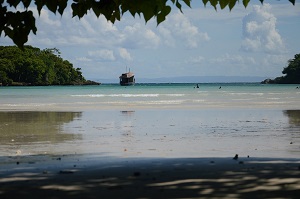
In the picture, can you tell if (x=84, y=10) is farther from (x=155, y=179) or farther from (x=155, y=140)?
(x=155, y=140)

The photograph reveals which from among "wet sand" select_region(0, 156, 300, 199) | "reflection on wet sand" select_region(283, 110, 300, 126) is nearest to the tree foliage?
"wet sand" select_region(0, 156, 300, 199)

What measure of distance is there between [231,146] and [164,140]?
236 centimetres

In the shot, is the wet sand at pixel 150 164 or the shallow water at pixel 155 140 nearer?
the wet sand at pixel 150 164

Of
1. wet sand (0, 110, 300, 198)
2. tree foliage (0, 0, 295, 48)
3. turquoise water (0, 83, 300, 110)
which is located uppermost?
tree foliage (0, 0, 295, 48)

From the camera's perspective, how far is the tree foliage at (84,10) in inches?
249

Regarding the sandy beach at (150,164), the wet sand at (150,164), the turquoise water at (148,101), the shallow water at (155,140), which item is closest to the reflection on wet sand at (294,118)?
the shallow water at (155,140)

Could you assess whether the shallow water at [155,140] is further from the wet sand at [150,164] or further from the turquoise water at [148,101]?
the turquoise water at [148,101]

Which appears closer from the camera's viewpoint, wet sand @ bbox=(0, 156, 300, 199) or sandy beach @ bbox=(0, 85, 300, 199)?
wet sand @ bbox=(0, 156, 300, 199)

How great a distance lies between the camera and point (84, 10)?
7.29m

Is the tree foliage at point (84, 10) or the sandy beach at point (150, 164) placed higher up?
the tree foliage at point (84, 10)

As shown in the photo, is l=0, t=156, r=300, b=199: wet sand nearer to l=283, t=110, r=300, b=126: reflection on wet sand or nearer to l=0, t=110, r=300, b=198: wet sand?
l=0, t=110, r=300, b=198: wet sand

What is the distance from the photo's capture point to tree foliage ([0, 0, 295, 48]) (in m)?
6.32

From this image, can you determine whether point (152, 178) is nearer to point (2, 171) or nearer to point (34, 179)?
point (34, 179)

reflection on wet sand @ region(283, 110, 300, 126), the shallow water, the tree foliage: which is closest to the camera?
the tree foliage
